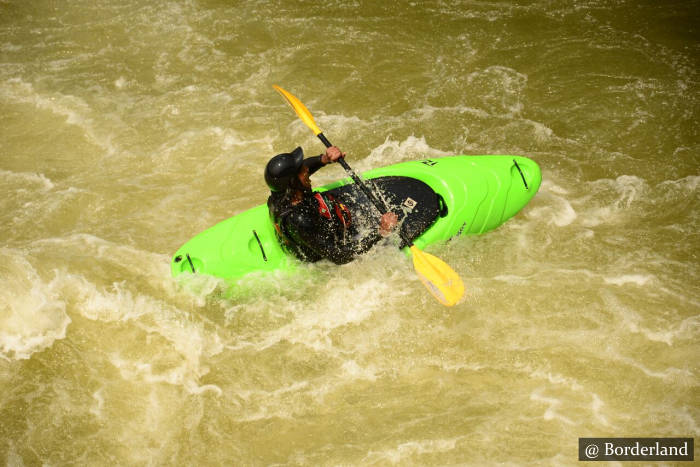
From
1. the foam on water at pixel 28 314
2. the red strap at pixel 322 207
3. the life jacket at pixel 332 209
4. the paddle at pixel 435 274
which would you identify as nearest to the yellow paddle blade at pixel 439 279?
the paddle at pixel 435 274

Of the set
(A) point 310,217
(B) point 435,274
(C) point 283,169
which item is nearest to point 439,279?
(B) point 435,274

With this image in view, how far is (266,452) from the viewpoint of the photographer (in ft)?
11.7

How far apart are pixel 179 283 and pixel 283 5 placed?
4890 mm

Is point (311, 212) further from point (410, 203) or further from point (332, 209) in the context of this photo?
point (410, 203)

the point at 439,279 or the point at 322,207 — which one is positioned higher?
the point at 322,207

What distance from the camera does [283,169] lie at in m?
3.42

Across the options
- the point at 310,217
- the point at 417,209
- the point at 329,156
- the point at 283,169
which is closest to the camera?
the point at 283,169

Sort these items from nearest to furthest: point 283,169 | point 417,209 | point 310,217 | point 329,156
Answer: point 283,169
point 310,217
point 329,156
point 417,209

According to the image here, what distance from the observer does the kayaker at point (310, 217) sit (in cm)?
347

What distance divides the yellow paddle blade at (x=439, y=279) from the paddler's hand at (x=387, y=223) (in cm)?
28

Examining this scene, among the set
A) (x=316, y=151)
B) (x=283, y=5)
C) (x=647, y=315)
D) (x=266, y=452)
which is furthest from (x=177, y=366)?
(x=283, y=5)

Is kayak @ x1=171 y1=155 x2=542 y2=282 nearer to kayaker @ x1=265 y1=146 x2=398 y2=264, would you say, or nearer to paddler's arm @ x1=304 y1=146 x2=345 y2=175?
kayaker @ x1=265 y1=146 x2=398 y2=264

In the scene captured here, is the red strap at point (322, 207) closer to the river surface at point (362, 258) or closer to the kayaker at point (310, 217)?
the kayaker at point (310, 217)

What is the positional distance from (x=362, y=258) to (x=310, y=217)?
66 centimetres
